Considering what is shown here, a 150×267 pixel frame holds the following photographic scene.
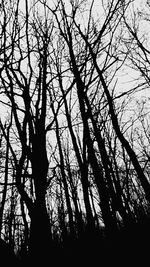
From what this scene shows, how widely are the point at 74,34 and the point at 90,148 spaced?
358 cm

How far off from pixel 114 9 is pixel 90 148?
2.96m

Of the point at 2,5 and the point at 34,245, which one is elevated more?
the point at 2,5

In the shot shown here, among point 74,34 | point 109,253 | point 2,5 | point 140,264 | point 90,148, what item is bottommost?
point 140,264

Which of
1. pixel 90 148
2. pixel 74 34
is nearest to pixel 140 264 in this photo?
pixel 90 148

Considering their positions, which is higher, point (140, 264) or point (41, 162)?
point (41, 162)

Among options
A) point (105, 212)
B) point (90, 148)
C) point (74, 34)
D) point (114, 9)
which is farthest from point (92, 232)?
point (74, 34)

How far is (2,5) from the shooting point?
177 inches

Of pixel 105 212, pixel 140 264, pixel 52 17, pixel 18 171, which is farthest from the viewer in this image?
pixel 52 17

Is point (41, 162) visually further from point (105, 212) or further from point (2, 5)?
point (2, 5)

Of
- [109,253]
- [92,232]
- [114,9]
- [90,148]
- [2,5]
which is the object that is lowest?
[109,253]

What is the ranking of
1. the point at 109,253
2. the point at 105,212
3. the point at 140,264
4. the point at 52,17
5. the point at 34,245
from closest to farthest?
the point at 34,245 → the point at 105,212 → the point at 140,264 → the point at 109,253 → the point at 52,17

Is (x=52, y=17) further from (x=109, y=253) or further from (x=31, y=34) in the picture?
(x=109, y=253)

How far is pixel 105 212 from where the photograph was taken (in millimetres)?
3527

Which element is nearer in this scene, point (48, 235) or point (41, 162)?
point (48, 235)
